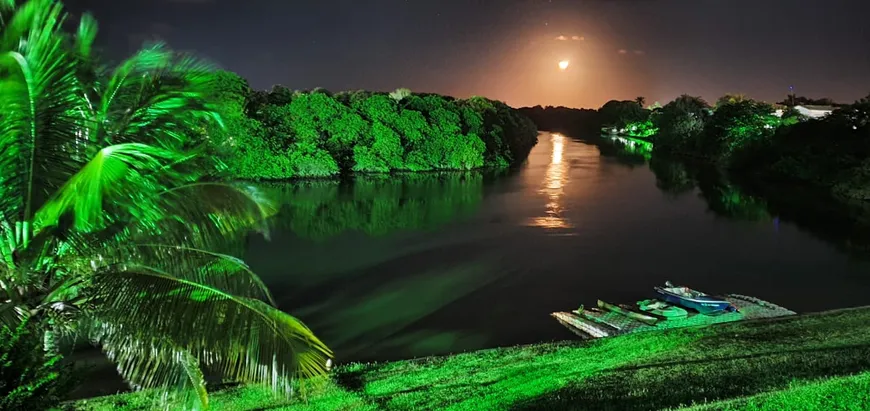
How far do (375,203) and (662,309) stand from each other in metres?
27.1

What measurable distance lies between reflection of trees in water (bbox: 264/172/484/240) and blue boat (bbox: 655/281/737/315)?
17462 mm

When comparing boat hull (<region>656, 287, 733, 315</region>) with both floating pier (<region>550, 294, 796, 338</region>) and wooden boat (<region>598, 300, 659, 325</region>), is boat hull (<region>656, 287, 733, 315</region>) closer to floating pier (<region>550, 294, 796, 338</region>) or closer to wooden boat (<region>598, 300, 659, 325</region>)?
floating pier (<region>550, 294, 796, 338</region>)

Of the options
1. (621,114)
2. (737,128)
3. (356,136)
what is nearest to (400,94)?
(356,136)

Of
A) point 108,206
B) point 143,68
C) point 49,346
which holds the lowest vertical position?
point 49,346

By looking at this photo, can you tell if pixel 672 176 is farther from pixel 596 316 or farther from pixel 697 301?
pixel 596 316

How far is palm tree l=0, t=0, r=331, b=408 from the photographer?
588cm

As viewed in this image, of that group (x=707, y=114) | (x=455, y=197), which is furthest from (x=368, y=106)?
(x=707, y=114)

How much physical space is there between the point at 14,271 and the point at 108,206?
1.08 metres

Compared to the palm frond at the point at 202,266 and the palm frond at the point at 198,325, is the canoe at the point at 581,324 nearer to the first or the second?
the palm frond at the point at 202,266

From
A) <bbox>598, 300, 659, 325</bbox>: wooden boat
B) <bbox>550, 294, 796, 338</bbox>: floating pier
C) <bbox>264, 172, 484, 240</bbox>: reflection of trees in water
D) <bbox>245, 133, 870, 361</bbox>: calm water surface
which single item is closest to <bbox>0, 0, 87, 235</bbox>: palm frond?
<bbox>245, 133, 870, 361</bbox>: calm water surface

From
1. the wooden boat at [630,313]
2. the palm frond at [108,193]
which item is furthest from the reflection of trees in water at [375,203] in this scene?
the palm frond at [108,193]

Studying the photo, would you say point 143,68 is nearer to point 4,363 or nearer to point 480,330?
point 4,363

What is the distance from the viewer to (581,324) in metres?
18.2

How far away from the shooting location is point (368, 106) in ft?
208
